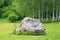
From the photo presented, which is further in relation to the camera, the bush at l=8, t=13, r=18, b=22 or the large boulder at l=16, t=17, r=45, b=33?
the bush at l=8, t=13, r=18, b=22

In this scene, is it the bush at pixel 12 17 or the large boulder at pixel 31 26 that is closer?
the large boulder at pixel 31 26

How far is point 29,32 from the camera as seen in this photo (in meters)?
16.0

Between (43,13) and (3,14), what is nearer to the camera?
(43,13)

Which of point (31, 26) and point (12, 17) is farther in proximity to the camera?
point (12, 17)

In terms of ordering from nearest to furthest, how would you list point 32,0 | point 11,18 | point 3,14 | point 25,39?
point 25,39
point 32,0
point 11,18
point 3,14

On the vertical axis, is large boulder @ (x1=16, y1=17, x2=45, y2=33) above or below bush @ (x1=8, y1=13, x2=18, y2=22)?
above

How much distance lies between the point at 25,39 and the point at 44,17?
2648cm

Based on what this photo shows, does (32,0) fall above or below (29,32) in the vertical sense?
above

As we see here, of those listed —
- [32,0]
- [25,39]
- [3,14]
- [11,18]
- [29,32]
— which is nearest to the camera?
[25,39]

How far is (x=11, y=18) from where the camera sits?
143 ft

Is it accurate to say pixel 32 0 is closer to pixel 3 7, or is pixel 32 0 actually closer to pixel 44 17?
pixel 44 17

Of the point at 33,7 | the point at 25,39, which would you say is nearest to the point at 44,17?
the point at 33,7

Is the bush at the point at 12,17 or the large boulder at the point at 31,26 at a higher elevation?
the large boulder at the point at 31,26

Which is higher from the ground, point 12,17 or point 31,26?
point 31,26
